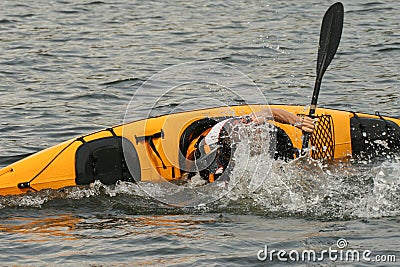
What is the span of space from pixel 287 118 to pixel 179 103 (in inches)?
105

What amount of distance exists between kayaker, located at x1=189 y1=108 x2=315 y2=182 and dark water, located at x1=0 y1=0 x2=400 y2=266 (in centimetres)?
23

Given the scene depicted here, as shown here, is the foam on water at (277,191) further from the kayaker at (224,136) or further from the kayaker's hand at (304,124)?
the kayaker's hand at (304,124)

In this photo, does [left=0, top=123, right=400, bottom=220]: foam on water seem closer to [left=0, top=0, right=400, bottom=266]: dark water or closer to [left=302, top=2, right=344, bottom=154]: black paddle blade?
[left=0, top=0, right=400, bottom=266]: dark water

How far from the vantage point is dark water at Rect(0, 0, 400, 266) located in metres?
5.03

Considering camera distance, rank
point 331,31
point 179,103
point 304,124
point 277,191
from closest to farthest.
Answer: point 304,124 → point 277,191 → point 331,31 → point 179,103

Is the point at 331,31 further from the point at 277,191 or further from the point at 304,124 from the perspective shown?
the point at 277,191

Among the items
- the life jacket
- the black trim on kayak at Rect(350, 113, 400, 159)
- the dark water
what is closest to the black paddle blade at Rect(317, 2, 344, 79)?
the black trim on kayak at Rect(350, 113, 400, 159)

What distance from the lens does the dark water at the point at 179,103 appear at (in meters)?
5.03

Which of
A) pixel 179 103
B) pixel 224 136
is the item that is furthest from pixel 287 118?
pixel 179 103

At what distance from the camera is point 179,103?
8297 mm

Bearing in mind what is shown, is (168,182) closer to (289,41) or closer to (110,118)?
(110,118)

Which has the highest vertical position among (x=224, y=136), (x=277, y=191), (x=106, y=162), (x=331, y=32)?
(x=331, y=32)

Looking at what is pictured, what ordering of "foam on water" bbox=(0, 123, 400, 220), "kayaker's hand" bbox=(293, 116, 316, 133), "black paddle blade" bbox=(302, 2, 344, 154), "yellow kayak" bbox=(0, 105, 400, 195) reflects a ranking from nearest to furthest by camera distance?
"foam on water" bbox=(0, 123, 400, 220) < "kayaker's hand" bbox=(293, 116, 316, 133) < "yellow kayak" bbox=(0, 105, 400, 195) < "black paddle blade" bbox=(302, 2, 344, 154)

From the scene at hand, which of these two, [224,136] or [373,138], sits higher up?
[224,136]
